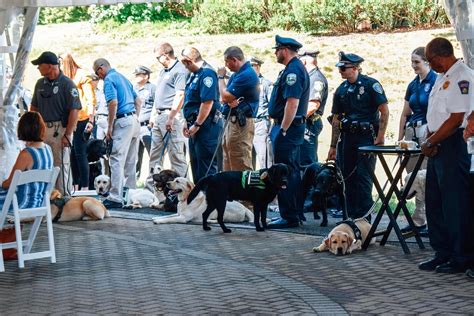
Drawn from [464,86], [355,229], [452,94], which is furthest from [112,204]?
[464,86]

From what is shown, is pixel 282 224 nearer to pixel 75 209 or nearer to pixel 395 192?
pixel 395 192

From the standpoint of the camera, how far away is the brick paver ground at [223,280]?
7.90m

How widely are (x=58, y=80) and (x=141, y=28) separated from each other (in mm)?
20476

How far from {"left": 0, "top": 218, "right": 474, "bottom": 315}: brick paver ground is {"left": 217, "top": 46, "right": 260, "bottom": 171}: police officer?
6.56 ft

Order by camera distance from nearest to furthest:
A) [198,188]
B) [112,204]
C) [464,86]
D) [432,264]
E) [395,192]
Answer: [464,86] → [432,264] → [395,192] → [198,188] → [112,204]

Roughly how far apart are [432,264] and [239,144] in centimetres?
460

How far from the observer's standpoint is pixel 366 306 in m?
7.85

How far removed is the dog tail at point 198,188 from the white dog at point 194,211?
8.6 inches

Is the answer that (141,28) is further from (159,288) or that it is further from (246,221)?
(159,288)

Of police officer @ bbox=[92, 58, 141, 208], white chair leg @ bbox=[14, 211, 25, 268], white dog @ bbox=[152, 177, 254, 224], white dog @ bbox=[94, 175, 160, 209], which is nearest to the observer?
white chair leg @ bbox=[14, 211, 25, 268]

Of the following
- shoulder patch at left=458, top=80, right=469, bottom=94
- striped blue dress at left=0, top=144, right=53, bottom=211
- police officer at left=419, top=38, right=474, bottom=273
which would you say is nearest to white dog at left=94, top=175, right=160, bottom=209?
striped blue dress at left=0, top=144, right=53, bottom=211

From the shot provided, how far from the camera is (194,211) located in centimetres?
1291

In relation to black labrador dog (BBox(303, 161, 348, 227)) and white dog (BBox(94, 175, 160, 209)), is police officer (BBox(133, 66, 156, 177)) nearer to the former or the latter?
white dog (BBox(94, 175, 160, 209))

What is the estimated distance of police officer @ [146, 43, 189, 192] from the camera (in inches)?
581
